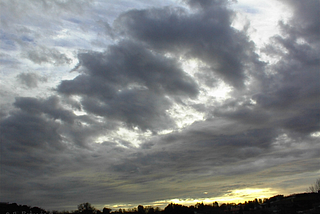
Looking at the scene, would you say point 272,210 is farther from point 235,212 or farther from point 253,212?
point 235,212

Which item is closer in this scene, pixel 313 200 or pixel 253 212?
pixel 313 200

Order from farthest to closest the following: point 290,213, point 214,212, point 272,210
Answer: point 214,212 → point 272,210 → point 290,213

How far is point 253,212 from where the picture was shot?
15000 centimetres

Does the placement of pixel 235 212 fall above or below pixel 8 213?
below

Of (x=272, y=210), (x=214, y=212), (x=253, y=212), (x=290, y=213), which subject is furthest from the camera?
(x=214, y=212)

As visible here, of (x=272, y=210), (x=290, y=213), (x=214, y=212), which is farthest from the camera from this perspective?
(x=214, y=212)

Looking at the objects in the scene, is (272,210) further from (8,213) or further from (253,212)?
(8,213)

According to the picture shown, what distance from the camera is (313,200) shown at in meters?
135

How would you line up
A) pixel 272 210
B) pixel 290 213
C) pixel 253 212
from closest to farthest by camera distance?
pixel 290 213, pixel 272 210, pixel 253 212

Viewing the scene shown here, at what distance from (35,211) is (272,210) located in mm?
142585

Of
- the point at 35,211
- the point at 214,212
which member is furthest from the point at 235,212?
the point at 35,211

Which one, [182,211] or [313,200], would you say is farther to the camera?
[182,211]

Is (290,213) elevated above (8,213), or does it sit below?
below

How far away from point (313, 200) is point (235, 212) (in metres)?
59.1
